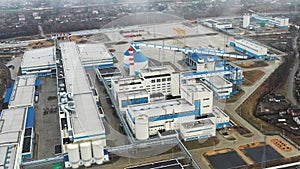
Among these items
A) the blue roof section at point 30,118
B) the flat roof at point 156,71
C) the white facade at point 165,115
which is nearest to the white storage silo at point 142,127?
the white facade at point 165,115

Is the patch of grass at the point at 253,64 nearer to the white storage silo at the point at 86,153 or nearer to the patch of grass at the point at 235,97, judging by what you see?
the patch of grass at the point at 235,97

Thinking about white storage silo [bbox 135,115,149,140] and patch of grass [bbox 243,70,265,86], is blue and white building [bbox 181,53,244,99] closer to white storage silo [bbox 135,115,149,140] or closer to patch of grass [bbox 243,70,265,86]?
patch of grass [bbox 243,70,265,86]

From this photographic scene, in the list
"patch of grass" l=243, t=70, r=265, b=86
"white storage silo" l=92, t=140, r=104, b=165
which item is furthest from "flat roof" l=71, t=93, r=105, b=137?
"patch of grass" l=243, t=70, r=265, b=86

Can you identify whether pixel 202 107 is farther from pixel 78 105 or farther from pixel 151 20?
pixel 151 20

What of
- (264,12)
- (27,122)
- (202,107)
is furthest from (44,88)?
(264,12)

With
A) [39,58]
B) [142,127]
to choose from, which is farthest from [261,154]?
[39,58]

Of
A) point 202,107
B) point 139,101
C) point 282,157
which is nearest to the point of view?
point 282,157
